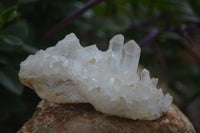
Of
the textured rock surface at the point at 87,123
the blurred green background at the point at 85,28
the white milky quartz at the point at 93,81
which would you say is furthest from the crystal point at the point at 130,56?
the blurred green background at the point at 85,28

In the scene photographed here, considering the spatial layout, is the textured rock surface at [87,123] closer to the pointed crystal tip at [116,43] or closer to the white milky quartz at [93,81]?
the white milky quartz at [93,81]

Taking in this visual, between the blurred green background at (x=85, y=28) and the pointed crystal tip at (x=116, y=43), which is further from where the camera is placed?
the blurred green background at (x=85, y=28)

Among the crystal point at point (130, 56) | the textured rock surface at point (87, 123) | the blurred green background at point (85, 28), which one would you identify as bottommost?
the blurred green background at point (85, 28)

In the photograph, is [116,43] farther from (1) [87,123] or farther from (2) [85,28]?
(2) [85,28]

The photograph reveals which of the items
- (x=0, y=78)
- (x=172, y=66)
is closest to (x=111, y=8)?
(x=172, y=66)

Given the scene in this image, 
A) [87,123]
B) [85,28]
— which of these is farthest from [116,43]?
[85,28]

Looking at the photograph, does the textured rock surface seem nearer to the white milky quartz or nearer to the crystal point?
the white milky quartz
